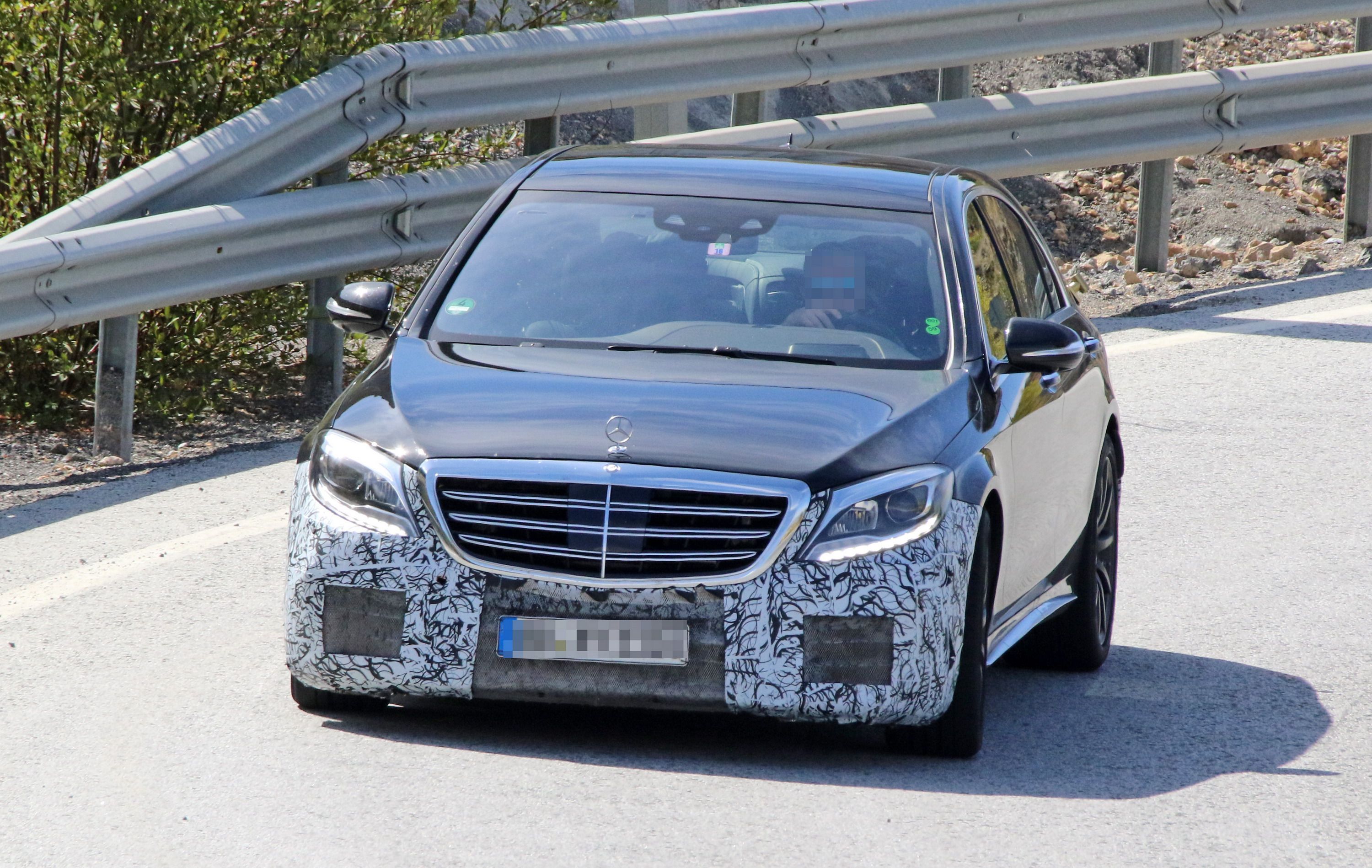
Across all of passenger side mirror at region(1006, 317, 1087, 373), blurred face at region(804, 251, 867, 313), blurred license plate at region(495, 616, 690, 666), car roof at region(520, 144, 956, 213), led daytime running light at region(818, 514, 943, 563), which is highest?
car roof at region(520, 144, 956, 213)

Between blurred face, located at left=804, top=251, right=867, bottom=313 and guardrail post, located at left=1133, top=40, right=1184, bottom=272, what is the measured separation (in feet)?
22.8

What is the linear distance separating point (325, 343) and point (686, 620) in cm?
480

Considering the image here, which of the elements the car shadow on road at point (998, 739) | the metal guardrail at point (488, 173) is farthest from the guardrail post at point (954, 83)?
the car shadow on road at point (998, 739)

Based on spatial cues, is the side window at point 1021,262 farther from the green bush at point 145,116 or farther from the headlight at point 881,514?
the green bush at point 145,116

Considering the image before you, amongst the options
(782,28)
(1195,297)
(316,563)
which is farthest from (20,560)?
(1195,297)

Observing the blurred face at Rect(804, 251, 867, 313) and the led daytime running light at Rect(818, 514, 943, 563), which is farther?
the blurred face at Rect(804, 251, 867, 313)

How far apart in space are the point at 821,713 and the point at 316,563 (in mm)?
1292

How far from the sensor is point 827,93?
1625 centimetres

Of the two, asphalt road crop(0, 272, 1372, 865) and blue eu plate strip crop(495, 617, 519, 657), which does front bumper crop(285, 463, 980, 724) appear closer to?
blue eu plate strip crop(495, 617, 519, 657)

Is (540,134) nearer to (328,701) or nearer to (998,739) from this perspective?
(328,701)

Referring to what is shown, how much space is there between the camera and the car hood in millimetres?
5207

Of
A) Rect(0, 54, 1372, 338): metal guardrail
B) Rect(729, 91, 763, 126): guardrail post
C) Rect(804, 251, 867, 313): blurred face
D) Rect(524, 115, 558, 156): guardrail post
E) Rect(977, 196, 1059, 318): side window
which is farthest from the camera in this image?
Rect(729, 91, 763, 126): guardrail post

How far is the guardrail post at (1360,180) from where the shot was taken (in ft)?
45.1

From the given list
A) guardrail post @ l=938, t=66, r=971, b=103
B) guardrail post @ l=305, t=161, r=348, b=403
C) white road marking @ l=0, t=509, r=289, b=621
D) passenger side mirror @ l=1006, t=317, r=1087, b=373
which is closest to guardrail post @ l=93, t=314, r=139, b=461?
white road marking @ l=0, t=509, r=289, b=621
